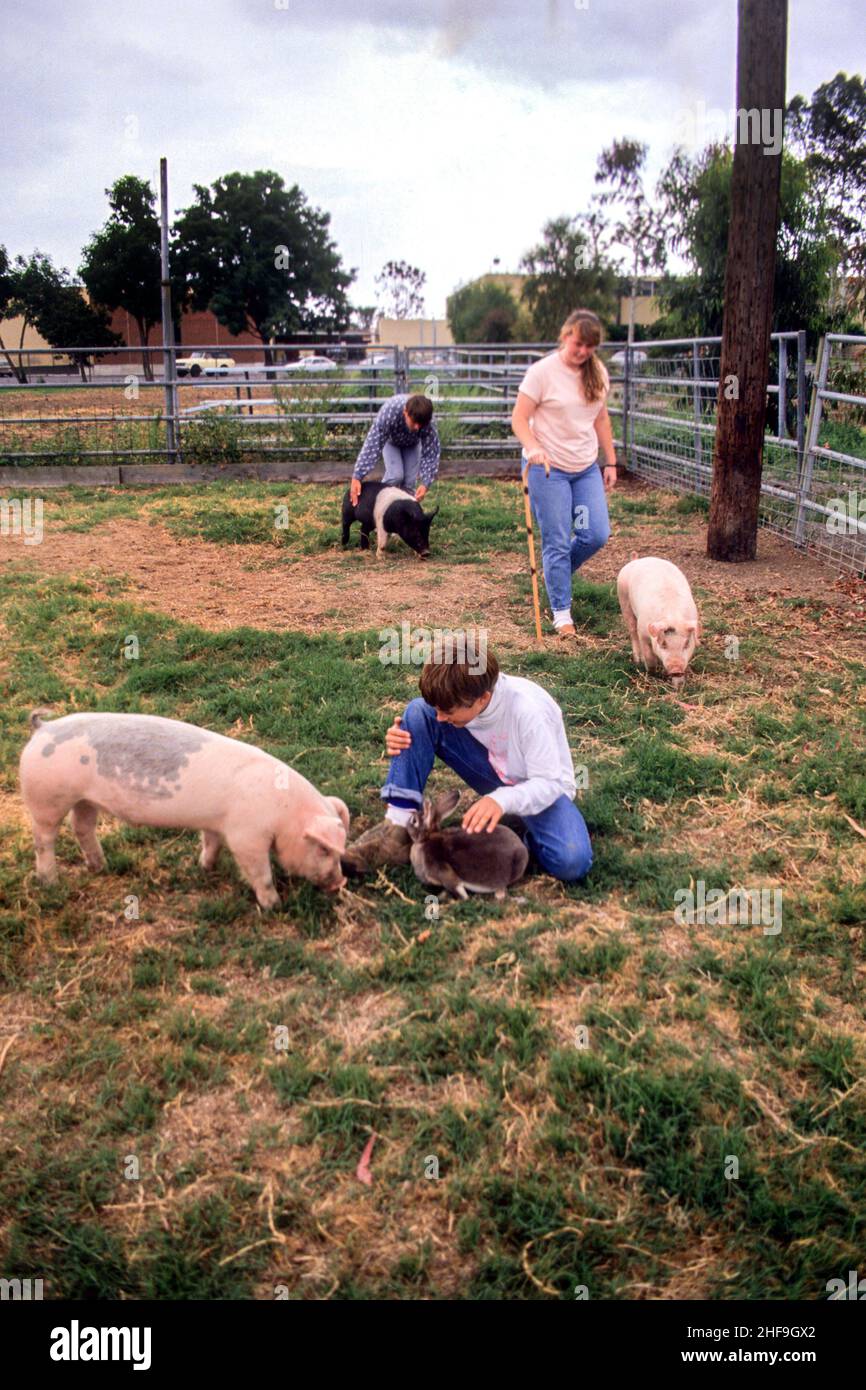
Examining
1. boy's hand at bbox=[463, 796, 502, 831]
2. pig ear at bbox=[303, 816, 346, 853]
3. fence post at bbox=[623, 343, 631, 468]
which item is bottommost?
pig ear at bbox=[303, 816, 346, 853]

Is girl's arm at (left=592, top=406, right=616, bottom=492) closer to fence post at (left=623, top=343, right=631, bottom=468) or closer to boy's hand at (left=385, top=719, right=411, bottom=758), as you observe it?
boy's hand at (left=385, top=719, right=411, bottom=758)

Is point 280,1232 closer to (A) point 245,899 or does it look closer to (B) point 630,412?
(A) point 245,899

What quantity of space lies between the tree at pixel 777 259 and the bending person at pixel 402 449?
5.39 metres

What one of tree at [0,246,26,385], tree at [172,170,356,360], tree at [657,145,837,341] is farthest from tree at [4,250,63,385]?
tree at [657,145,837,341]

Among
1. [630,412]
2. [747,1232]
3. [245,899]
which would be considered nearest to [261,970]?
[245,899]

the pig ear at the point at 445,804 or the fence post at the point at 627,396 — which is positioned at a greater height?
the fence post at the point at 627,396

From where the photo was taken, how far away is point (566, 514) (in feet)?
20.0

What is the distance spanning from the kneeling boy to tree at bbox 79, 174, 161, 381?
36.0m

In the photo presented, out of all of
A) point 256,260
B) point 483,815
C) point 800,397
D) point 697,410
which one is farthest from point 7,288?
point 483,815

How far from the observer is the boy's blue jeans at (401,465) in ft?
29.7

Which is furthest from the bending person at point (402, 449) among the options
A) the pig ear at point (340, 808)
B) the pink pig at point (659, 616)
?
the pig ear at point (340, 808)

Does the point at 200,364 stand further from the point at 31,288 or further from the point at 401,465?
the point at 401,465

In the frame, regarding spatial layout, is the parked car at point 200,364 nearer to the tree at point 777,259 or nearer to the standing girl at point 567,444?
the tree at point 777,259

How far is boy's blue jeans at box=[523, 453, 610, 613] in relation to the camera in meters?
6.06
